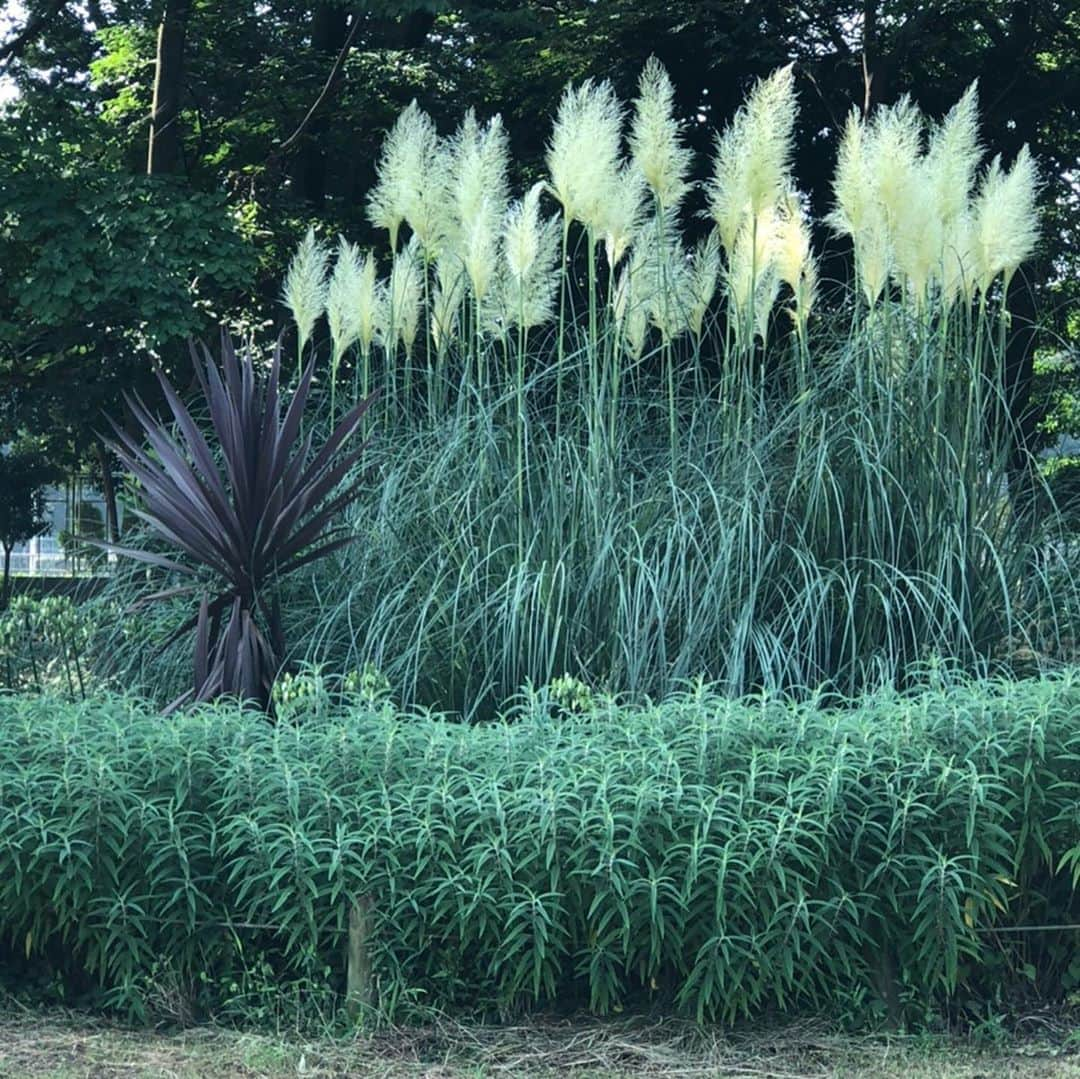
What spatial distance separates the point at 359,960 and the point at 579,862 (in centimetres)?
67

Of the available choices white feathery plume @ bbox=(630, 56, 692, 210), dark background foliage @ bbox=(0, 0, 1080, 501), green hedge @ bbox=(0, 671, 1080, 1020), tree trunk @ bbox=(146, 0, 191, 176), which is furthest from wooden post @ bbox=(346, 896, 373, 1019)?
tree trunk @ bbox=(146, 0, 191, 176)

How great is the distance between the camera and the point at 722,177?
6199 mm

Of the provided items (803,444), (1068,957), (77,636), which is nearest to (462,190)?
(803,444)

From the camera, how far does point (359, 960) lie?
3.72 metres

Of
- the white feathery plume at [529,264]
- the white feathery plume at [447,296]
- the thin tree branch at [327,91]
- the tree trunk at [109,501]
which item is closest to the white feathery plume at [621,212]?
the white feathery plume at [529,264]

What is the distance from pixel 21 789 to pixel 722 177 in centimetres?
400

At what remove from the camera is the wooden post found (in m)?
3.70

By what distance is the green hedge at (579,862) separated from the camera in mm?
3613

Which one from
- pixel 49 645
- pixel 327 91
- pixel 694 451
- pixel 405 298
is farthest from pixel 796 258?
pixel 327 91

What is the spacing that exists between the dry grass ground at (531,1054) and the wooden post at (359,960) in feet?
0.35

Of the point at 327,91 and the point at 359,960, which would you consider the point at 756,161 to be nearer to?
the point at 359,960

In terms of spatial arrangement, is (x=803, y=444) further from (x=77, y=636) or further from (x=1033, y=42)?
(x=1033, y=42)

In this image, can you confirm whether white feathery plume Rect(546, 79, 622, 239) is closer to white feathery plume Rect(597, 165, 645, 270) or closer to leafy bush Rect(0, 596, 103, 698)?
white feathery plume Rect(597, 165, 645, 270)

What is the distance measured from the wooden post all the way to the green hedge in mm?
28
